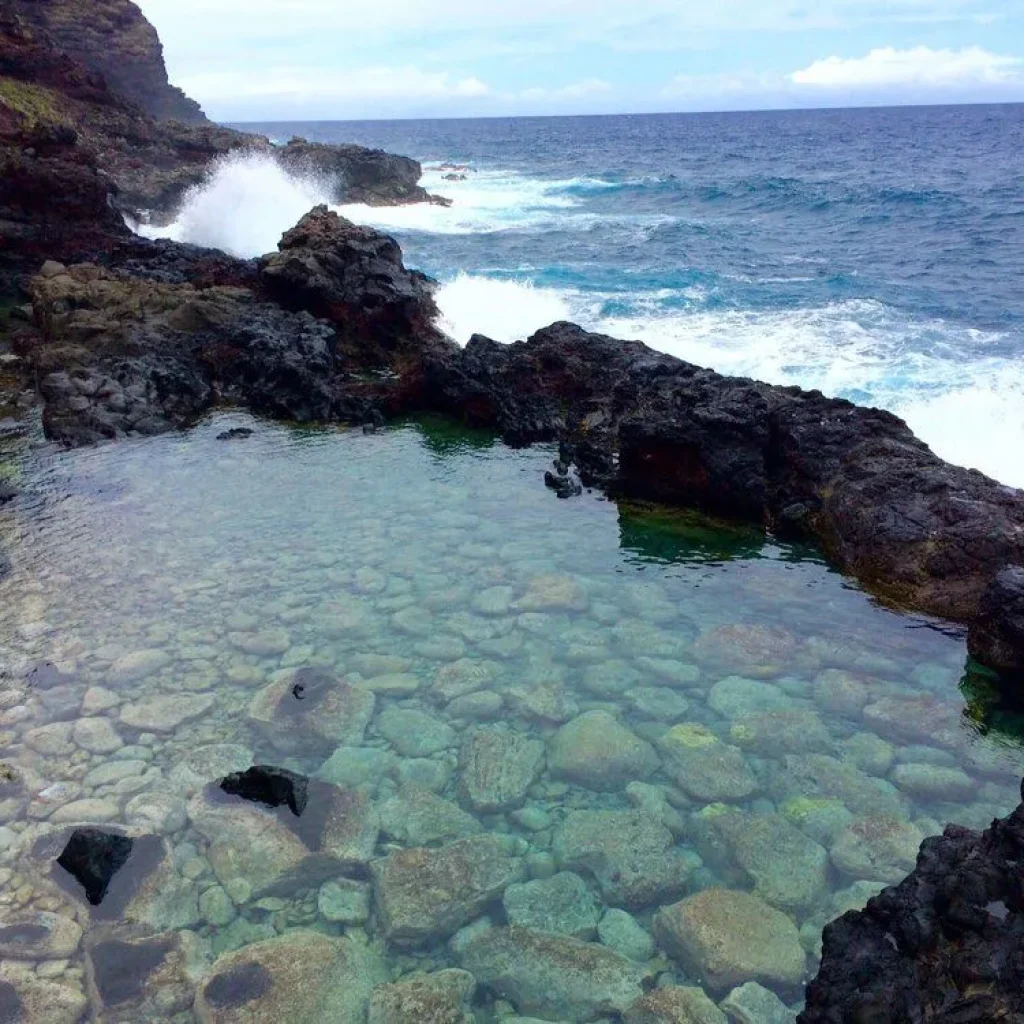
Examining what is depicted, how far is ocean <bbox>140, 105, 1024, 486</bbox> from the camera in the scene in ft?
63.6

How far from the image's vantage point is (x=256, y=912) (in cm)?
609

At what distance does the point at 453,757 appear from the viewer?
762cm

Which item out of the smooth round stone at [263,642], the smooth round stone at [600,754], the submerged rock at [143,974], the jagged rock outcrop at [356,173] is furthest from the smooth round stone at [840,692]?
the jagged rock outcrop at [356,173]

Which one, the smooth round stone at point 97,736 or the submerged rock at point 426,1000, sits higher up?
the smooth round stone at point 97,736

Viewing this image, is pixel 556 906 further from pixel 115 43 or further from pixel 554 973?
pixel 115 43

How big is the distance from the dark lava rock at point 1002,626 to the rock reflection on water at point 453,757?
0.33 m

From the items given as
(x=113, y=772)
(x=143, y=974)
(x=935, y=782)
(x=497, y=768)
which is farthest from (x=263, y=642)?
(x=935, y=782)

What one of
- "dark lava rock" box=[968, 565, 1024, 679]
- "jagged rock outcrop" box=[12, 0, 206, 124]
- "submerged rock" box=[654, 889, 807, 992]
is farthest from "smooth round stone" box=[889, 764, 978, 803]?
"jagged rock outcrop" box=[12, 0, 206, 124]

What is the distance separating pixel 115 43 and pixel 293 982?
8089 centimetres

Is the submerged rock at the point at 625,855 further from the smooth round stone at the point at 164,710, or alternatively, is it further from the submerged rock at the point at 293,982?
the smooth round stone at the point at 164,710

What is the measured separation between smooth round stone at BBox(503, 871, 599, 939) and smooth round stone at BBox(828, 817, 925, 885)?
1900mm

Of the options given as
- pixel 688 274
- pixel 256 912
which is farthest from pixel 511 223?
pixel 256 912

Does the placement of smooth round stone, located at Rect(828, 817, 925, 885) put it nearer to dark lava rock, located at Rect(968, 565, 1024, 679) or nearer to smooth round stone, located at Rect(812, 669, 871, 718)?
smooth round stone, located at Rect(812, 669, 871, 718)

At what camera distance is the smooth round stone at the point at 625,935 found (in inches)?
228
